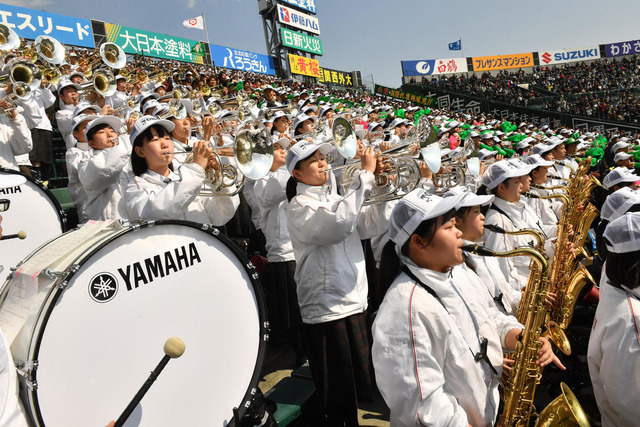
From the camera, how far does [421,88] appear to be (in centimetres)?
3844

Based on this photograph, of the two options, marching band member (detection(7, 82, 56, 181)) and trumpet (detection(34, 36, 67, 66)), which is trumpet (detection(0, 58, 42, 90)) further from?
trumpet (detection(34, 36, 67, 66))

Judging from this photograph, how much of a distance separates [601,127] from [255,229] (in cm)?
2970

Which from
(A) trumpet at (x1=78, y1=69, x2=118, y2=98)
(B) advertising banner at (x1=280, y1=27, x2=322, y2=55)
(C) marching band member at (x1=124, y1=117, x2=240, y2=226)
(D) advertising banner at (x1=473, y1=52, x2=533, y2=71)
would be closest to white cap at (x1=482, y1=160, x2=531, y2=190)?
(C) marching band member at (x1=124, y1=117, x2=240, y2=226)

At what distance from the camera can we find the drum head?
68.3 inches

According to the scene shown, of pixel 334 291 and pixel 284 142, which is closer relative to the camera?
pixel 334 291

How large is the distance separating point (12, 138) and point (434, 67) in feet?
161

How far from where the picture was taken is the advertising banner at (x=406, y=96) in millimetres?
36562

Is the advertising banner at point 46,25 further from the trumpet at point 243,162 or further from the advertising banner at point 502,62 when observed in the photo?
the advertising banner at point 502,62

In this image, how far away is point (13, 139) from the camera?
536 cm

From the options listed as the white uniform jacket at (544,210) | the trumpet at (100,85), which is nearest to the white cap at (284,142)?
the white uniform jacket at (544,210)

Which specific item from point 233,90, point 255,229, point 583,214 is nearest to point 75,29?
point 233,90

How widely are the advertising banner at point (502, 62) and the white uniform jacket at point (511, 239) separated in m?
53.0

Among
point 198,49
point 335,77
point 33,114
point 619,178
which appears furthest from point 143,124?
point 335,77

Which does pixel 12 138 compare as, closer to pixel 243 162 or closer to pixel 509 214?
pixel 243 162
